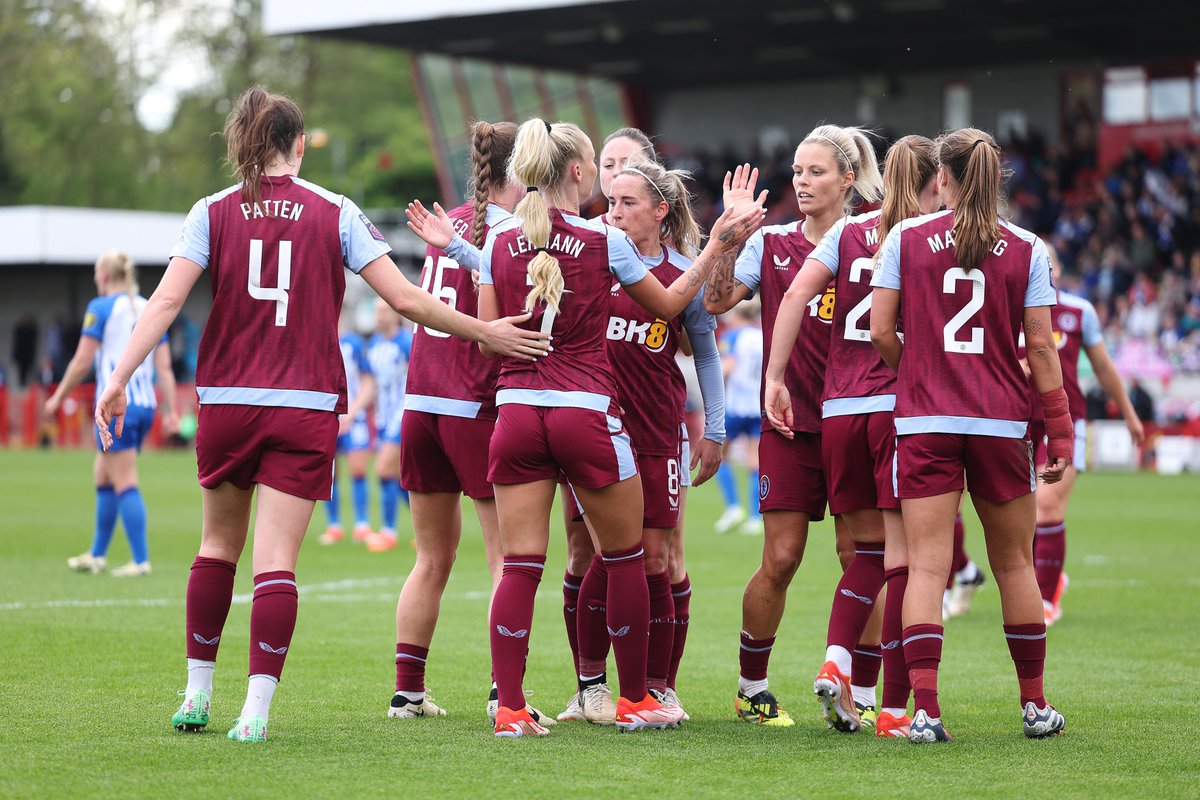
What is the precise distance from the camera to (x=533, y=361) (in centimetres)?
555

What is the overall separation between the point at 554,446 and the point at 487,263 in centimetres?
74

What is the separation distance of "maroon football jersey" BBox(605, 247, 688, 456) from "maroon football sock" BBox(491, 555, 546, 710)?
772 mm

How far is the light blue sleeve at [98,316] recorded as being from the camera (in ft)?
36.1

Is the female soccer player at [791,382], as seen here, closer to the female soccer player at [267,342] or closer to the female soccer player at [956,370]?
the female soccer player at [956,370]

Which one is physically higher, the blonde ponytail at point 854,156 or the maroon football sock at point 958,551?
the blonde ponytail at point 854,156

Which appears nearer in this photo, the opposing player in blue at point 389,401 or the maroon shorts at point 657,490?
the maroon shorts at point 657,490

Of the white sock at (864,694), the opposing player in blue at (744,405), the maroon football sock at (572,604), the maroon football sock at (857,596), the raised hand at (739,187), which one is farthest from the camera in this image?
the opposing player in blue at (744,405)

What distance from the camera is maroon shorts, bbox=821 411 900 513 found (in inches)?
230

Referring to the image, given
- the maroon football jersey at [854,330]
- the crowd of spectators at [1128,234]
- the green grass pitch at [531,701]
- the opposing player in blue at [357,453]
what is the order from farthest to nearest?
the crowd of spectators at [1128,234] < the opposing player in blue at [357,453] < the maroon football jersey at [854,330] < the green grass pitch at [531,701]

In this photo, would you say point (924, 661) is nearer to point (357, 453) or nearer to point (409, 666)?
point (409, 666)

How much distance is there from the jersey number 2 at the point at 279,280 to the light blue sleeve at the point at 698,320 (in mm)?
1677

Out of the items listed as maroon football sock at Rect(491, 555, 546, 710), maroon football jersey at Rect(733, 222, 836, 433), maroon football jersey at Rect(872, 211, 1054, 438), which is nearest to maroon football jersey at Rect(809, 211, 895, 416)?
maroon football jersey at Rect(733, 222, 836, 433)

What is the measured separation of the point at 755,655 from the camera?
616 cm

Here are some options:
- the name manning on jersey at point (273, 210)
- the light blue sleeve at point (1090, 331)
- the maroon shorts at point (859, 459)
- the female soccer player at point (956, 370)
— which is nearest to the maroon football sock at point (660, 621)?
the maroon shorts at point (859, 459)
